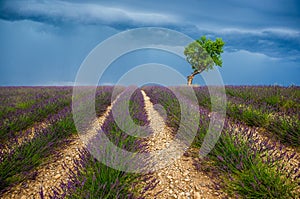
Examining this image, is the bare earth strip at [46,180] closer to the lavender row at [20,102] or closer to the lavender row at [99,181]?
the lavender row at [99,181]

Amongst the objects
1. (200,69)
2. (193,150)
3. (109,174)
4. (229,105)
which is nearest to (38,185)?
(109,174)

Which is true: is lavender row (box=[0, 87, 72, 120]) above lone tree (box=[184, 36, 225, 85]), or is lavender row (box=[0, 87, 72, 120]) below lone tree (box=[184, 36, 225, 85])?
below

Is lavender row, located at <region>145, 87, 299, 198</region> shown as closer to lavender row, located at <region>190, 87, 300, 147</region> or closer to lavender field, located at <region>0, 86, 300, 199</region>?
lavender field, located at <region>0, 86, 300, 199</region>

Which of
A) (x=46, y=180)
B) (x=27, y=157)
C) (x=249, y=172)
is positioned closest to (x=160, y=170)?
(x=249, y=172)

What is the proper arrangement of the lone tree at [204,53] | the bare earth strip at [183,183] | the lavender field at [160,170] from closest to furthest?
1. the lavender field at [160,170]
2. the bare earth strip at [183,183]
3. the lone tree at [204,53]

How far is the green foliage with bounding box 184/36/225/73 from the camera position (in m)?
22.4

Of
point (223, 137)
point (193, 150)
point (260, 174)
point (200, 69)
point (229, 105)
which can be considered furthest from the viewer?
point (200, 69)

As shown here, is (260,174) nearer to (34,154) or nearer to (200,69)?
(34,154)

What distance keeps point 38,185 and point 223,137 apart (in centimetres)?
241

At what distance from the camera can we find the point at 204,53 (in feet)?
72.9

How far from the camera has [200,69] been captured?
23109 millimetres

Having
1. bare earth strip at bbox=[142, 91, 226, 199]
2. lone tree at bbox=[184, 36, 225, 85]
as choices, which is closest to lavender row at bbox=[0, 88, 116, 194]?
bare earth strip at bbox=[142, 91, 226, 199]

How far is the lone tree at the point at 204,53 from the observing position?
882 inches

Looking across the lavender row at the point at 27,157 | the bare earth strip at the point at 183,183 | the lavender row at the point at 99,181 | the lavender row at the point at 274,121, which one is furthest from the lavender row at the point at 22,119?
the lavender row at the point at 274,121
